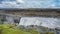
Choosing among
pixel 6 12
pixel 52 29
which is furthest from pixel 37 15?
pixel 6 12

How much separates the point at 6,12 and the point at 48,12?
0.52 meters

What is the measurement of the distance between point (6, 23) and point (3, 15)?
0.11 meters

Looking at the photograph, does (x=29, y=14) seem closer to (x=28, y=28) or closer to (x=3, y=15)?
(x=28, y=28)

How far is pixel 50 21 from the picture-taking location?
1.57 metres

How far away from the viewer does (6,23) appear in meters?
1.62

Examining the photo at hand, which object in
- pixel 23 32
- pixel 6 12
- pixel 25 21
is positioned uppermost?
pixel 6 12

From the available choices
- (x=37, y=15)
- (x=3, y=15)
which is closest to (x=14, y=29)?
(x=3, y=15)

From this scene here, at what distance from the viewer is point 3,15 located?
5.31ft

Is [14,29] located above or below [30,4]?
below

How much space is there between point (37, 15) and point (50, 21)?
0.57 feet

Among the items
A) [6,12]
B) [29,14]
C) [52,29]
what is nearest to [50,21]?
[52,29]

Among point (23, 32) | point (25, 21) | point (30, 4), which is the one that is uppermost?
point (30, 4)

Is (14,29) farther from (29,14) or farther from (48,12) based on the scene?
(48,12)

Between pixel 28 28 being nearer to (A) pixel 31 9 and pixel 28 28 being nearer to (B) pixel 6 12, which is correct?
(A) pixel 31 9
